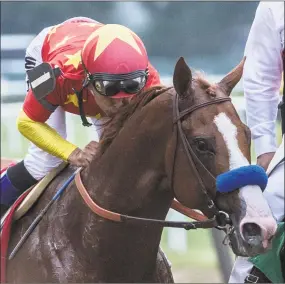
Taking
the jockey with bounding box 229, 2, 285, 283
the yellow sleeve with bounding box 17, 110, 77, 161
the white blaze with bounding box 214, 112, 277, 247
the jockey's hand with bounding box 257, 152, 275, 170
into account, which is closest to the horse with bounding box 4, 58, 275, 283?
the white blaze with bounding box 214, 112, 277, 247

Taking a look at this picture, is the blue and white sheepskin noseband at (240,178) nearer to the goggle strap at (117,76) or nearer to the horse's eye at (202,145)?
the horse's eye at (202,145)

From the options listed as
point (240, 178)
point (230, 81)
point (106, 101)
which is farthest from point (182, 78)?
point (106, 101)

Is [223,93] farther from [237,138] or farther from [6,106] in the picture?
[6,106]

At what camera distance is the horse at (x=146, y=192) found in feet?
7.81

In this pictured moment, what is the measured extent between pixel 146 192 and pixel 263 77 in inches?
30.0

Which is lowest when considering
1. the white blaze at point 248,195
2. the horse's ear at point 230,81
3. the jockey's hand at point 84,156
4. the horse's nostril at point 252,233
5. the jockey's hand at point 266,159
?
the jockey's hand at point 266,159

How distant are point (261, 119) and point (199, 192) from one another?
2.52 ft

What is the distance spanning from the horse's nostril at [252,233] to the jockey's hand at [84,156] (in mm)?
729

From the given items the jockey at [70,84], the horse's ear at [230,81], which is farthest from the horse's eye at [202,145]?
the jockey at [70,84]

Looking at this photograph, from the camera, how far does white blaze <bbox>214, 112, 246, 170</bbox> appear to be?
92.4 inches

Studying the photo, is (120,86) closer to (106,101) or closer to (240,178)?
(106,101)

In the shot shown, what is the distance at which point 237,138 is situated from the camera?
93.7 inches

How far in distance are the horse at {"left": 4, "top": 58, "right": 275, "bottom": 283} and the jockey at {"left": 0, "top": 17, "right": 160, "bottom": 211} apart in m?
0.15

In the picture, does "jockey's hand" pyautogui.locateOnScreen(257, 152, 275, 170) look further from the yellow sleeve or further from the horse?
the yellow sleeve
